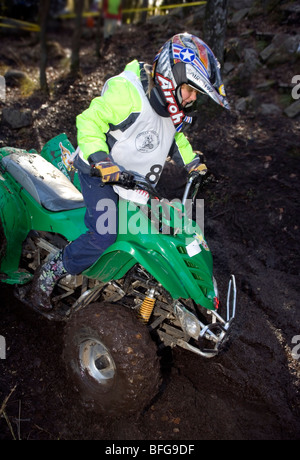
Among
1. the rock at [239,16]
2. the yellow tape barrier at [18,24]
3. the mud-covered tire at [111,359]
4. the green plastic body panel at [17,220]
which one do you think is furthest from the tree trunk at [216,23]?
the yellow tape barrier at [18,24]

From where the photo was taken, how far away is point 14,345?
11.8ft

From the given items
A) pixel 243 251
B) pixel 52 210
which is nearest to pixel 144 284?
pixel 52 210

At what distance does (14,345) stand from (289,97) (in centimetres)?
706

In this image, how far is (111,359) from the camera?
2869 mm

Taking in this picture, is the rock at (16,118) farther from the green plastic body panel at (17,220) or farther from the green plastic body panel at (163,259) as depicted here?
the green plastic body panel at (163,259)

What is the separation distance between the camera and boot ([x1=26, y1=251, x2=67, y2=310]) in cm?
341

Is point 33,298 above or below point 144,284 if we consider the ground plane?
below

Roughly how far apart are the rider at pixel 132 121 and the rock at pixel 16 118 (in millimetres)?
4311

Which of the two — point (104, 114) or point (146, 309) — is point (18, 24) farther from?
point (146, 309)

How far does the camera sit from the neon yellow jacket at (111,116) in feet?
9.60

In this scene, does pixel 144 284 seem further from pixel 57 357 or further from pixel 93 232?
pixel 57 357

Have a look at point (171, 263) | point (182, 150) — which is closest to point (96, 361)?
point (171, 263)

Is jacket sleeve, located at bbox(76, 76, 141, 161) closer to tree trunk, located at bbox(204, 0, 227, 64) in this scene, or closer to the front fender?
the front fender

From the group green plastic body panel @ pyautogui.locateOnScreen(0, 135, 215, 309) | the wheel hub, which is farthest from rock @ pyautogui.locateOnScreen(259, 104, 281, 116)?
the wheel hub
